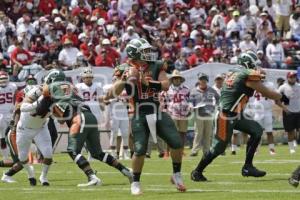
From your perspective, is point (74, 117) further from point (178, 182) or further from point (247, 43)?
point (247, 43)

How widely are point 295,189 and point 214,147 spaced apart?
198cm

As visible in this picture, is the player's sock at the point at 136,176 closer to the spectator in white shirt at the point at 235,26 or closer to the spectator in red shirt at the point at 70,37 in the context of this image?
the spectator in red shirt at the point at 70,37

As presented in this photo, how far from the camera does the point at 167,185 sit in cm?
1314

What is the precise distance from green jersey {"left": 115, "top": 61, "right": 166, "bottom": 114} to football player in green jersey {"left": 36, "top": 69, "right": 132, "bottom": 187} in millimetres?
1448

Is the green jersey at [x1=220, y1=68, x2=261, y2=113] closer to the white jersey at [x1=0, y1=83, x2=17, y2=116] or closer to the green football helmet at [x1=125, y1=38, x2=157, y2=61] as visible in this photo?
the green football helmet at [x1=125, y1=38, x2=157, y2=61]

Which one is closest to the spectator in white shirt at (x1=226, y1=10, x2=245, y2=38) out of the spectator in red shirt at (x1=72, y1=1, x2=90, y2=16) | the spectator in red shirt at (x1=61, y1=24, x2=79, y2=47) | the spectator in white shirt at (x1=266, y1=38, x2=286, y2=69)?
the spectator in white shirt at (x1=266, y1=38, x2=286, y2=69)

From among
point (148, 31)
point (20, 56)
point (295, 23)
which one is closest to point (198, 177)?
point (20, 56)

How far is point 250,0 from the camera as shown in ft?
96.3

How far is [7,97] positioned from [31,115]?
21.3ft

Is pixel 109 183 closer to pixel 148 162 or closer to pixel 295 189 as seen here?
pixel 295 189

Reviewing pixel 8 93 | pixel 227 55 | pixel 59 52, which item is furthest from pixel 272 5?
pixel 8 93

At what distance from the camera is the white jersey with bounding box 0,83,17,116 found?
19.9 m

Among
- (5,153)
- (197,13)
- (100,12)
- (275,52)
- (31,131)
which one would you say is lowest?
(5,153)

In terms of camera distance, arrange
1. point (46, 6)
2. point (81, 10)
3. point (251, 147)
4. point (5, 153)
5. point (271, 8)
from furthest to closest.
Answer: point (271, 8), point (46, 6), point (81, 10), point (5, 153), point (251, 147)
